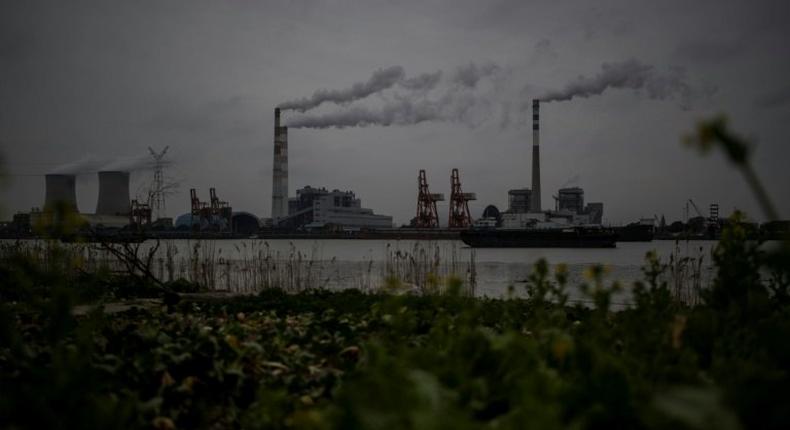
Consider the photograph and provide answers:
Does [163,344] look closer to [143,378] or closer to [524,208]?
[143,378]

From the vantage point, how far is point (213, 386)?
2902mm

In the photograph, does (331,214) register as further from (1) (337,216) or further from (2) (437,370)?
(2) (437,370)

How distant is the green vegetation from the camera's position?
1.36 m

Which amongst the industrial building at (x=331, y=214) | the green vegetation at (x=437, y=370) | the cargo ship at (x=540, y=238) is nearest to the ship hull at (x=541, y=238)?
the cargo ship at (x=540, y=238)

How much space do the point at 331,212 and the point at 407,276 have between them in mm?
108777

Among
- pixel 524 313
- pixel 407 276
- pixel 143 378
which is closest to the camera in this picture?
pixel 143 378

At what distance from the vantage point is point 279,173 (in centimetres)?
11919

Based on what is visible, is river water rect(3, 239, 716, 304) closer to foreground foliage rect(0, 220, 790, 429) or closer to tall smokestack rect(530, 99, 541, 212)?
foreground foliage rect(0, 220, 790, 429)

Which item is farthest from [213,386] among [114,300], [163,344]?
[114,300]

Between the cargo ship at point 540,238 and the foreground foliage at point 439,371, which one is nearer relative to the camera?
the foreground foliage at point 439,371

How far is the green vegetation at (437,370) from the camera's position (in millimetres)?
1364

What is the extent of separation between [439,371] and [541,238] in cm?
5171

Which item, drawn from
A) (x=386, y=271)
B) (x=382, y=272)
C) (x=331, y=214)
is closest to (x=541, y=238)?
(x=382, y=272)

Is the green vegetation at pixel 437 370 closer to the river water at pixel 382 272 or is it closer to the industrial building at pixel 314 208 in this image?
the river water at pixel 382 272
